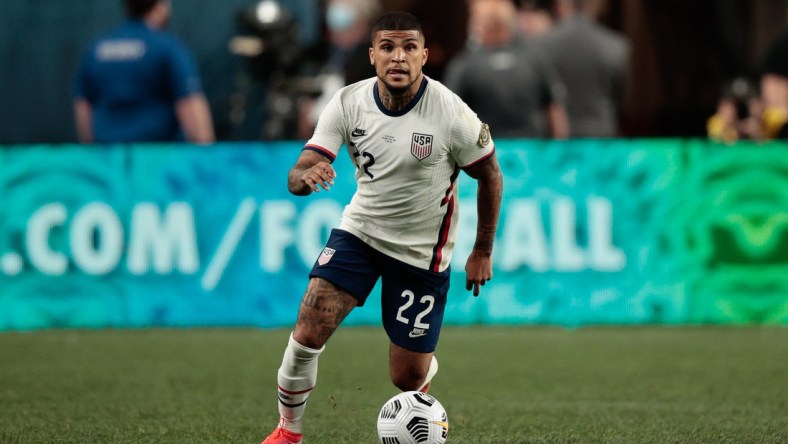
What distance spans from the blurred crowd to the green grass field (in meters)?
1.89

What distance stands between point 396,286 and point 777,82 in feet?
22.1

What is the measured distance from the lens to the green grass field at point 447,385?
6.88 meters

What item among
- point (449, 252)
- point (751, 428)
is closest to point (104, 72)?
point (449, 252)

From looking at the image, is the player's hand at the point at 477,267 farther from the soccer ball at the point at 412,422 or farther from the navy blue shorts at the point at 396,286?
the soccer ball at the point at 412,422

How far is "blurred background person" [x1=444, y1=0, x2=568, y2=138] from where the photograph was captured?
1195cm

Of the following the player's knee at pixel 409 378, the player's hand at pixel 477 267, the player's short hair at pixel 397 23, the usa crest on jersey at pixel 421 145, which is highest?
the player's short hair at pixel 397 23

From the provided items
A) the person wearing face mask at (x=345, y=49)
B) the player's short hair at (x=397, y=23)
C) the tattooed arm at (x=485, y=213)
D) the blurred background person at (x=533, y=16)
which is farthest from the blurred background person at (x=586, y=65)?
the player's short hair at (x=397, y=23)

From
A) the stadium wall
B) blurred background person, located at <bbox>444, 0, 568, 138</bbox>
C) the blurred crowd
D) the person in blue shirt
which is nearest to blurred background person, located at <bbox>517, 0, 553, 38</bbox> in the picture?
the blurred crowd

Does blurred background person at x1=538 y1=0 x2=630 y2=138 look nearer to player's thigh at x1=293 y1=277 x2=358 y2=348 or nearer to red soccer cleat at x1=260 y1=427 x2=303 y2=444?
player's thigh at x1=293 y1=277 x2=358 y2=348

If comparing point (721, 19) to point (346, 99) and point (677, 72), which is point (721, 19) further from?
point (346, 99)

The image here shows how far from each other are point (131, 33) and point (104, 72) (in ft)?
1.40

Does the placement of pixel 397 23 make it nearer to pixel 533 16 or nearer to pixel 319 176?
pixel 319 176

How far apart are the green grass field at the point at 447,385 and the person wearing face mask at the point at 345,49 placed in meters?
2.47

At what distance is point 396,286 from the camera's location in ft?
20.8
